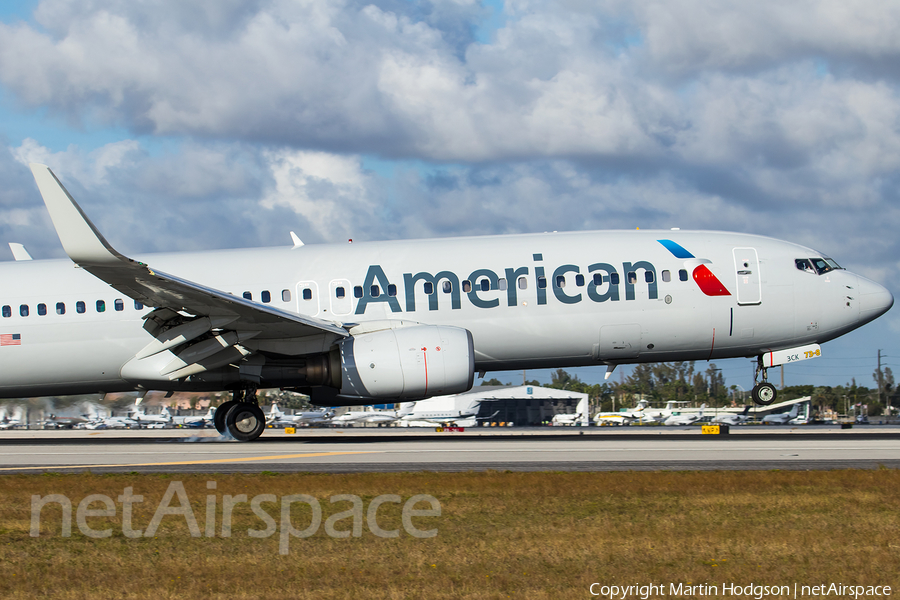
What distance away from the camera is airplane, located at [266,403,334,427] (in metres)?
69.0

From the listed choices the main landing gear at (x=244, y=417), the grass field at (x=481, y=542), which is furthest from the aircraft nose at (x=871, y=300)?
the main landing gear at (x=244, y=417)

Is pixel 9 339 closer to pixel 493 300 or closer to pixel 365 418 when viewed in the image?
pixel 493 300

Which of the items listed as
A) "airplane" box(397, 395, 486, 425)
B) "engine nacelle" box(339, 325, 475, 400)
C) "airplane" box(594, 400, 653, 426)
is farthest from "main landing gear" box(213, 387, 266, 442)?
"airplane" box(594, 400, 653, 426)

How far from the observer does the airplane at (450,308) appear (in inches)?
784

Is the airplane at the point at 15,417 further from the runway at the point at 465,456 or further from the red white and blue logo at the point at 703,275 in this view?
the red white and blue logo at the point at 703,275

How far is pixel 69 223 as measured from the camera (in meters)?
15.5

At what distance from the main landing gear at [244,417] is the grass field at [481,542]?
868 cm

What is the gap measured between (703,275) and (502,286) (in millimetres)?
4953

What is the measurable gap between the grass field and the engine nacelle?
6612 millimetres

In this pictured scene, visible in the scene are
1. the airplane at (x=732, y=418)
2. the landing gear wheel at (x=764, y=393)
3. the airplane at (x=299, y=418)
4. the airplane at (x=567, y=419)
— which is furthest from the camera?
the airplane at (x=299, y=418)

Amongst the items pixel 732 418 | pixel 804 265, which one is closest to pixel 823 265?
pixel 804 265

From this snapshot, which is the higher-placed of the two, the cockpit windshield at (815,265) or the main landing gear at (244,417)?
the cockpit windshield at (815,265)

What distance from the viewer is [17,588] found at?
21.1 ft

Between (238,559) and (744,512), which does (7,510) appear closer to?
(238,559)
